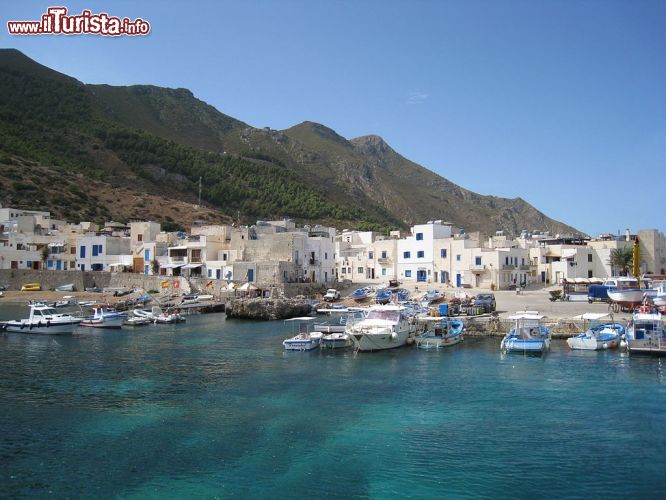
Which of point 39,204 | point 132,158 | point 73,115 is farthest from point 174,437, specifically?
point 73,115

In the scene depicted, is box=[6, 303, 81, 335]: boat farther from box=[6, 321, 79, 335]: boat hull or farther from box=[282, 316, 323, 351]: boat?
box=[282, 316, 323, 351]: boat

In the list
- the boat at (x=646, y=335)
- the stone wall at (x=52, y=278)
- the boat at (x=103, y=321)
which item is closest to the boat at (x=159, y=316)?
the boat at (x=103, y=321)

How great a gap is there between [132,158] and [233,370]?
121 m

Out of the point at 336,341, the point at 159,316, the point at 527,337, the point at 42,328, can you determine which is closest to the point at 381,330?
the point at 336,341

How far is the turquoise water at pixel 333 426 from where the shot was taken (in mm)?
14195

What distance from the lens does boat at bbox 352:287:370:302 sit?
183ft

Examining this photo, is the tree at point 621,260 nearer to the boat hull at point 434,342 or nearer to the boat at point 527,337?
the boat at point 527,337

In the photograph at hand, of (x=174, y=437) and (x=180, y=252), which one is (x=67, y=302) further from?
(x=174, y=437)

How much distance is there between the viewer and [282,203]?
135 m

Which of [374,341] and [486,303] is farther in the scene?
[486,303]

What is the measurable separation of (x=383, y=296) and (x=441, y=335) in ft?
54.1

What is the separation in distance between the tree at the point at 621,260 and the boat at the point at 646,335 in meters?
28.7

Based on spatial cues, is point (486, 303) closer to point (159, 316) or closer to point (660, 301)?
point (660, 301)

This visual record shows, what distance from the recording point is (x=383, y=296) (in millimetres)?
52406
